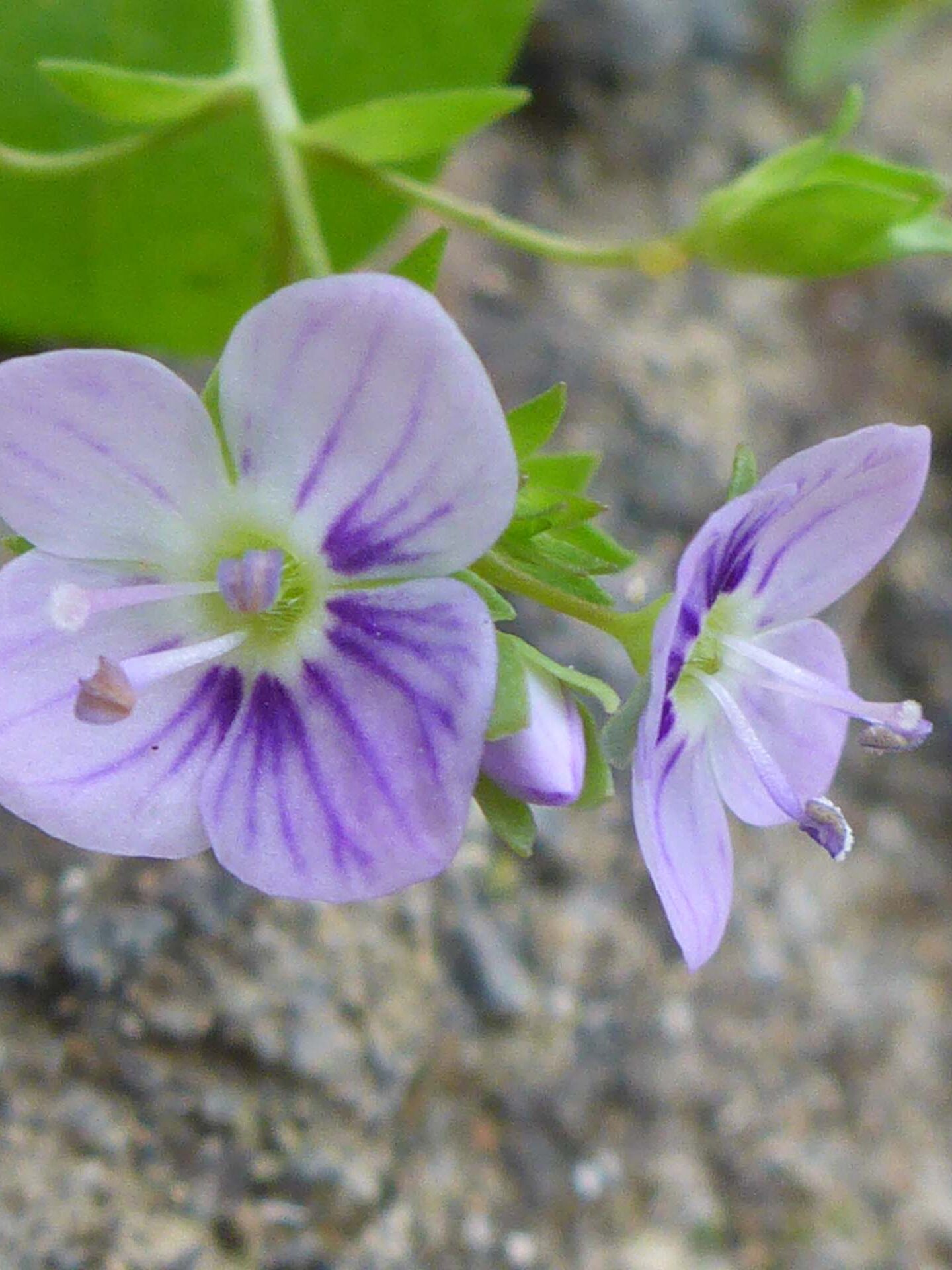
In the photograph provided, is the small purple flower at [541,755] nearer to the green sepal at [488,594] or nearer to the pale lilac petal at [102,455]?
the green sepal at [488,594]

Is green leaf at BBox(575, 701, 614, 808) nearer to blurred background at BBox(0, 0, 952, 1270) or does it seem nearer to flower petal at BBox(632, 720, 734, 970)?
flower petal at BBox(632, 720, 734, 970)

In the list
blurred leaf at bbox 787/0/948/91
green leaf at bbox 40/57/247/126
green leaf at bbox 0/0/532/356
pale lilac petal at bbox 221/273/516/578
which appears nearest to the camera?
pale lilac petal at bbox 221/273/516/578

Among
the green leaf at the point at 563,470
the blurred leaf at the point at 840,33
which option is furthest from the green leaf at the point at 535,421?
the blurred leaf at the point at 840,33

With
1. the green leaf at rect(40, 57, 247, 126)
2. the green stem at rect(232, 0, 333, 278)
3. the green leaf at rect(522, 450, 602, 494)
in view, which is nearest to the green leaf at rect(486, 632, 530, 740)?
the green leaf at rect(522, 450, 602, 494)

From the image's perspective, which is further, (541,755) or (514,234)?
(514,234)

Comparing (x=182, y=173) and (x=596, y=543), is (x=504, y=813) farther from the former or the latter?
(x=182, y=173)

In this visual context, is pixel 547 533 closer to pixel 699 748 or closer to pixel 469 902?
pixel 699 748

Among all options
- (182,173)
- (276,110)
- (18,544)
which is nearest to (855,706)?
(18,544)
